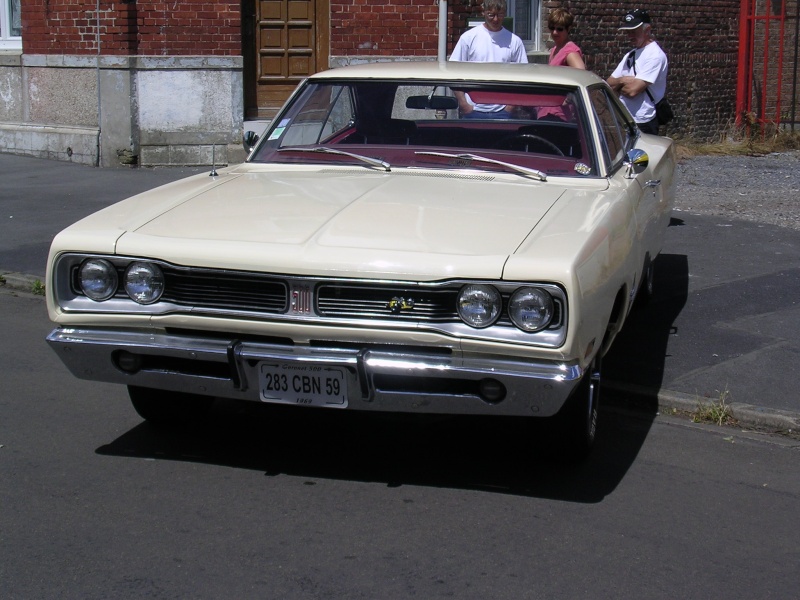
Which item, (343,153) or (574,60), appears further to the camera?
(574,60)

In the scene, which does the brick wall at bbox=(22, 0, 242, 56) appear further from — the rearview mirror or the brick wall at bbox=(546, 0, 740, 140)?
the rearview mirror

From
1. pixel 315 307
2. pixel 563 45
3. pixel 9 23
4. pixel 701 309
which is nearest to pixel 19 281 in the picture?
pixel 315 307

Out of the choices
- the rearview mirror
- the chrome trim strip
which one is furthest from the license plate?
the rearview mirror

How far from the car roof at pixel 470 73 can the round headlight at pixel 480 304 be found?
2014 mm

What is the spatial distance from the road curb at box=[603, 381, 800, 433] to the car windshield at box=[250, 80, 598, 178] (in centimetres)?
119

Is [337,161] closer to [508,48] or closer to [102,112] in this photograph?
[508,48]

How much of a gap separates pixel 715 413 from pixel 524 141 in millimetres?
1622

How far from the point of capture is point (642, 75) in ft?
32.0

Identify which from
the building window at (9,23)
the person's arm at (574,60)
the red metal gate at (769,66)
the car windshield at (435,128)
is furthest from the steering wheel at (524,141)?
the red metal gate at (769,66)

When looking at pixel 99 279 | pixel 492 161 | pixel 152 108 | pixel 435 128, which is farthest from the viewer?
pixel 152 108

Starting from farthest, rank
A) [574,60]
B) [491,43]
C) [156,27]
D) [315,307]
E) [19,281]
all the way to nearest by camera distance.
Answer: [156,27] → [491,43] → [574,60] → [19,281] → [315,307]

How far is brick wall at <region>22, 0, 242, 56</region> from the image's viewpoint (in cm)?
1327

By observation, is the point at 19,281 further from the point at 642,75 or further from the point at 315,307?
the point at 642,75

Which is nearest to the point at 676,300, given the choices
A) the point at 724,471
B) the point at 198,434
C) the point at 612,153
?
the point at 612,153
